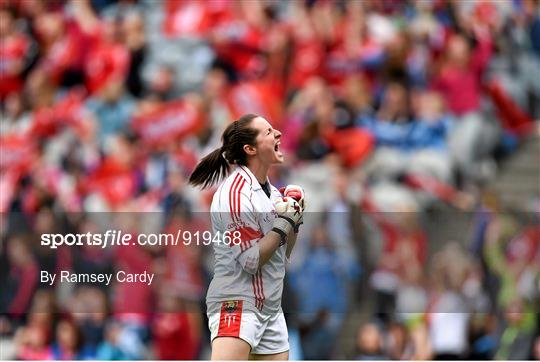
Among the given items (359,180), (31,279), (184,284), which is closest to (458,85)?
(359,180)

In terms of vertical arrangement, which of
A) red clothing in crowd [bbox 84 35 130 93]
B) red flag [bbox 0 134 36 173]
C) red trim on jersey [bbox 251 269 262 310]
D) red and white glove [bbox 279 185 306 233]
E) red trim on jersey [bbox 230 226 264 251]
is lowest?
red trim on jersey [bbox 251 269 262 310]

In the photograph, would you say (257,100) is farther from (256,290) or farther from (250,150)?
(256,290)

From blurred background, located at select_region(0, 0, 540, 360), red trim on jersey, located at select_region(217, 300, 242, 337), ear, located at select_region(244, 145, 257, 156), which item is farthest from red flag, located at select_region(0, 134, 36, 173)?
red trim on jersey, located at select_region(217, 300, 242, 337)

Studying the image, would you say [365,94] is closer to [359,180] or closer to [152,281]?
[359,180]

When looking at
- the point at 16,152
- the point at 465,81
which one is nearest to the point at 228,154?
the point at 465,81

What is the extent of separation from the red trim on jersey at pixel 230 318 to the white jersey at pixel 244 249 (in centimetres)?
3

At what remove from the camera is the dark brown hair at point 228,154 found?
5.17 metres

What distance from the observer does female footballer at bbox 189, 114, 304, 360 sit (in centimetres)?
499

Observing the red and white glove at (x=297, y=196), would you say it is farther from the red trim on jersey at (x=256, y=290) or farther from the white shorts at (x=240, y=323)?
the white shorts at (x=240, y=323)

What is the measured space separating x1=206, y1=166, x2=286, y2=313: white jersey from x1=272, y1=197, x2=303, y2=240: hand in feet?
0.30

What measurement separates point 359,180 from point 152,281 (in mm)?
2415

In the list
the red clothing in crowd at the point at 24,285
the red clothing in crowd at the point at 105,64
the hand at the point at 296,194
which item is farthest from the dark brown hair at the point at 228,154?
the red clothing in crowd at the point at 105,64

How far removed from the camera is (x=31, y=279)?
9.12 meters

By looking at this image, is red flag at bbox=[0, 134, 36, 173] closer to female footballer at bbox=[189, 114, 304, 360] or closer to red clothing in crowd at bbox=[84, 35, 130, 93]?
red clothing in crowd at bbox=[84, 35, 130, 93]
